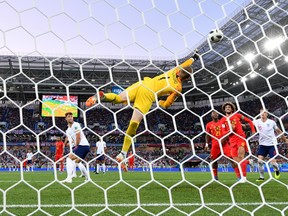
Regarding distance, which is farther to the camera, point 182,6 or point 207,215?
point 182,6

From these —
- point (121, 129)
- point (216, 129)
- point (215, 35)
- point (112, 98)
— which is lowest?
point (216, 129)

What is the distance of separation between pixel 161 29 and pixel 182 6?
38 centimetres

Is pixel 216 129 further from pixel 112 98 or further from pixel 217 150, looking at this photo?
pixel 112 98

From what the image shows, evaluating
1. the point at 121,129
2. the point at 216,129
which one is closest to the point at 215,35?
the point at 216,129

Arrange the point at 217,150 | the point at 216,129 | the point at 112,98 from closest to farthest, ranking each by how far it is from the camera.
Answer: the point at 112,98
the point at 216,129
the point at 217,150

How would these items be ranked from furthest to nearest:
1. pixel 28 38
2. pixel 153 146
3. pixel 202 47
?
pixel 153 146 → pixel 202 47 → pixel 28 38

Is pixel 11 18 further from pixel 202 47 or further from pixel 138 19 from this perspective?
pixel 202 47

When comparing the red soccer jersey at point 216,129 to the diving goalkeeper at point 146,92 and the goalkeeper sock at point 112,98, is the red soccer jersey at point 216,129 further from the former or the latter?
the goalkeeper sock at point 112,98

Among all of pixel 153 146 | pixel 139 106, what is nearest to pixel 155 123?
pixel 153 146

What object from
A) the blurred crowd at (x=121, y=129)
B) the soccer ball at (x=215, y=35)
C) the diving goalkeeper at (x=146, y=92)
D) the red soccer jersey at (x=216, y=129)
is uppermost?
the blurred crowd at (x=121, y=129)

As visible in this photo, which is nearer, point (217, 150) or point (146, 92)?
point (146, 92)

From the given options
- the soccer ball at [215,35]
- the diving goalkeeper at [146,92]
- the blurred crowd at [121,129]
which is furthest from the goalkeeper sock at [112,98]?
the blurred crowd at [121,129]

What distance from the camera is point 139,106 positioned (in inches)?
143

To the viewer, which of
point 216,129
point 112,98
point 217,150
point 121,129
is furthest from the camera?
point 121,129
